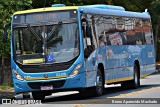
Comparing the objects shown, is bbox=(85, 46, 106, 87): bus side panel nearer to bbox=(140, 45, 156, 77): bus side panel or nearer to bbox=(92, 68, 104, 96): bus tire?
bbox=(92, 68, 104, 96): bus tire

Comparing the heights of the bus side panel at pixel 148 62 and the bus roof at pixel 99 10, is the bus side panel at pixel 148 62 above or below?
below

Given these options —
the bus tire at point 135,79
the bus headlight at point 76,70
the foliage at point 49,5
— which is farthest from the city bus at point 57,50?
the foliage at point 49,5

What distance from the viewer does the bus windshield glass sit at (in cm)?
1668

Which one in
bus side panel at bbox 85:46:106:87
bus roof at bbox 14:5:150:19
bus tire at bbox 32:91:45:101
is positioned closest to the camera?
bus side panel at bbox 85:46:106:87

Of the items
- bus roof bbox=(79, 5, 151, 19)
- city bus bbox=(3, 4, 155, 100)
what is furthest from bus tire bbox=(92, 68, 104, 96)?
bus roof bbox=(79, 5, 151, 19)

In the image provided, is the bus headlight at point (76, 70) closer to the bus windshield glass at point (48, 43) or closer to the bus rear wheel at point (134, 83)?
the bus windshield glass at point (48, 43)

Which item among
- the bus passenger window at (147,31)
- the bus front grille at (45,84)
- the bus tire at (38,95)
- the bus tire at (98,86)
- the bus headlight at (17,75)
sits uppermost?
the bus passenger window at (147,31)

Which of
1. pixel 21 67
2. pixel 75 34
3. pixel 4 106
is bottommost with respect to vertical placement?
pixel 4 106

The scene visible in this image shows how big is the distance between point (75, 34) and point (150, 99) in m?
3.27

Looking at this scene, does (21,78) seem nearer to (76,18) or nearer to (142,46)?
(76,18)

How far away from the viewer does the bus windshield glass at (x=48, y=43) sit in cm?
1668

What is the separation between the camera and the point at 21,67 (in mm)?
16969

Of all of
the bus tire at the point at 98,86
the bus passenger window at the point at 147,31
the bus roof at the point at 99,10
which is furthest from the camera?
the bus passenger window at the point at 147,31

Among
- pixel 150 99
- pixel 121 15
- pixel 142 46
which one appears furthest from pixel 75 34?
pixel 142 46
